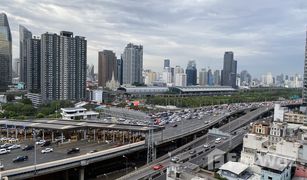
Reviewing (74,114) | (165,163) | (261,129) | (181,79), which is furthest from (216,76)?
(165,163)

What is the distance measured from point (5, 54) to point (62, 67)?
1614 inches

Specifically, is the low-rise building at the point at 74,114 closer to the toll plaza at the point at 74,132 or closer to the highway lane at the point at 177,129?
the toll plaza at the point at 74,132

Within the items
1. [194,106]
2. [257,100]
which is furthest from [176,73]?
[194,106]

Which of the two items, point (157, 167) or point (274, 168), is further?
point (157, 167)

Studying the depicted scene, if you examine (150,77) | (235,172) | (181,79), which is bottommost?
(235,172)

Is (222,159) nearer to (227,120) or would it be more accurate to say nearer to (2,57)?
(227,120)

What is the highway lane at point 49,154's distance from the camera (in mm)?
20531

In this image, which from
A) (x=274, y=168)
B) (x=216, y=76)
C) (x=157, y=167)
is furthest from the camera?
(x=216, y=76)

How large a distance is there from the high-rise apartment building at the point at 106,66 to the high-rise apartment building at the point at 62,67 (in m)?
44.7

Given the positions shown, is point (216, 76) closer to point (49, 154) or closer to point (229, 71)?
point (229, 71)

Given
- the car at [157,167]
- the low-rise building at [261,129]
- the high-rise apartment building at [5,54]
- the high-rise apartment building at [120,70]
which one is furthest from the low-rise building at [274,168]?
the high-rise apartment building at [120,70]

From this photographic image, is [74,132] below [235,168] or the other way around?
below

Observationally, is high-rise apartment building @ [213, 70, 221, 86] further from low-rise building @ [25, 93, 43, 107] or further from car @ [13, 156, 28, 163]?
car @ [13, 156, 28, 163]

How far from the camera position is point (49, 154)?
23.4m
